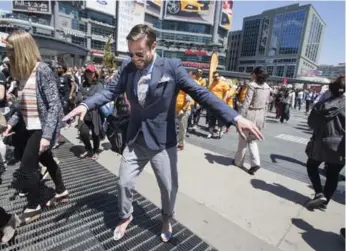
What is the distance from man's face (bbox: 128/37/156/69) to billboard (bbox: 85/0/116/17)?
69.7m

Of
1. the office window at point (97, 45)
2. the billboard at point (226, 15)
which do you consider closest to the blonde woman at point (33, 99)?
the office window at point (97, 45)

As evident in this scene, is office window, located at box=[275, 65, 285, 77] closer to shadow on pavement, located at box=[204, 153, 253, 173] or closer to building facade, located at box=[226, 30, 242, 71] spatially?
building facade, located at box=[226, 30, 242, 71]

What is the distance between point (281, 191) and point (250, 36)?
113m

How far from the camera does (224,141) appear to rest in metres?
6.87

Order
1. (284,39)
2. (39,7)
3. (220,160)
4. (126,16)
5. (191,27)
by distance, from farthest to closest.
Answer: (284,39), (191,27), (126,16), (39,7), (220,160)

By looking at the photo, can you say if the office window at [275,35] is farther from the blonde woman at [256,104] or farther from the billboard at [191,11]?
the blonde woman at [256,104]

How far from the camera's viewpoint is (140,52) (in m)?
1.89

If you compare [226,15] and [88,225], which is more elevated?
[226,15]

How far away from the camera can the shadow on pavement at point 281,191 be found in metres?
3.60

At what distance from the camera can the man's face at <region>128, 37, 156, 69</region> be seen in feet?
6.17

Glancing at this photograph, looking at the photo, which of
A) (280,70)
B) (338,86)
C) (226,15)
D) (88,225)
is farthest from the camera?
(280,70)

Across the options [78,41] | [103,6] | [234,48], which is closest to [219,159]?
[78,41]

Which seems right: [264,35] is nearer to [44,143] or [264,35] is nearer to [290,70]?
[290,70]

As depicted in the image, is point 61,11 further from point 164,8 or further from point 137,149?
point 137,149
